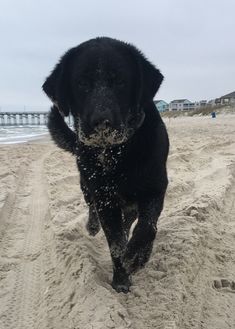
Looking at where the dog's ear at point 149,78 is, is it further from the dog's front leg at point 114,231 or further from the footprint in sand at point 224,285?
the footprint in sand at point 224,285

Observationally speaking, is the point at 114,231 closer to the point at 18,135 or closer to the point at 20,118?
the point at 18,135

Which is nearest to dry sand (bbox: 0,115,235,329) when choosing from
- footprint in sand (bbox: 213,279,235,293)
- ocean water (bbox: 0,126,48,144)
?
footprint in sand (bbox: 213,279,235,293)

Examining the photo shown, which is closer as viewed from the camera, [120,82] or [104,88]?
[104,88]

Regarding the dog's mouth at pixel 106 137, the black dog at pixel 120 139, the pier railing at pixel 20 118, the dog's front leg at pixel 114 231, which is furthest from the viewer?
the pier railing at pixel 20 118

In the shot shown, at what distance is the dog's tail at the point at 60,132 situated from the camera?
183 inches

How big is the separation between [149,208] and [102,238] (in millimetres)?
1535

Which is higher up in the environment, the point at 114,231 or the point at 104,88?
the point at 104,88

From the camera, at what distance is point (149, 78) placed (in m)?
3.69

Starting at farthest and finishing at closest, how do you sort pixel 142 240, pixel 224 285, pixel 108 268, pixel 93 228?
pixel 93 228, pixel 108 268, pixel 224 285, pixel 142 240

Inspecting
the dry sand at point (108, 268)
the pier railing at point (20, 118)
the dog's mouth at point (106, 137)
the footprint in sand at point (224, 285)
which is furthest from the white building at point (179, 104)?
the dog's mouth at point (106, 137)

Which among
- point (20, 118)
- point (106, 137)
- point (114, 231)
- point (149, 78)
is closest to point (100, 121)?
point (106, 137)

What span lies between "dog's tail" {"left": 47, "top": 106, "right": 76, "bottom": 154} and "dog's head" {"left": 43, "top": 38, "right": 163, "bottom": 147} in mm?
735

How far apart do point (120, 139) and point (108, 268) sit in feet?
4.13

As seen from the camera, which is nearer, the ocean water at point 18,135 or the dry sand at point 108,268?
the dry sand at point 108,268
